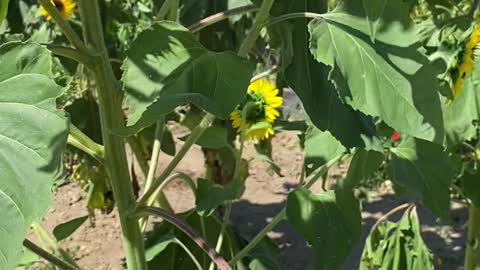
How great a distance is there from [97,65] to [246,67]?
0.63 ft

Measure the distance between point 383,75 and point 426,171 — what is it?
17.4 inches

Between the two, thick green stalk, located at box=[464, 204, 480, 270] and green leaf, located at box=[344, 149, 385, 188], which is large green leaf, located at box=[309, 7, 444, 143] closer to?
green leaf, located at box=[344, 149, 385, 188]

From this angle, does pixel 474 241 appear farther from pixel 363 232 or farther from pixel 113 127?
pixel 363 232

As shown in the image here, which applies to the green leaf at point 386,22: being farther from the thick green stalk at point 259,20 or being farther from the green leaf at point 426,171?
the green leaf at point 426,171

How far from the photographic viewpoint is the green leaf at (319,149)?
1.15m

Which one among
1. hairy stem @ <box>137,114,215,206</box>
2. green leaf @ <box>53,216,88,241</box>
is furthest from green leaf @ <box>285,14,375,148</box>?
green leaf @ <box>53,216,88,241</box>

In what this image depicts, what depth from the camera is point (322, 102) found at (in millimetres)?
940

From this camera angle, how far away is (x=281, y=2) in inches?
38.2

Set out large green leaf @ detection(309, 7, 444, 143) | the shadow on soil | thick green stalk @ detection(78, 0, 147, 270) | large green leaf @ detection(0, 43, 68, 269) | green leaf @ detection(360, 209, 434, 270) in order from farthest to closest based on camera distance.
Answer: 1. the shadow on soil
2. green leaf @ detection(360, 209, 434, 270)
3. thick green stalk @ detection(78, 0, 147, 270)
4. large green leaf @ detection(309, 7, 444, 143)
5. large green leaf @ detection(0, 43, 68, 269)

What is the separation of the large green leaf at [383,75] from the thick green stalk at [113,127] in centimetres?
27

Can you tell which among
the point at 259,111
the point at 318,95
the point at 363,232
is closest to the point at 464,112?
the point at 259,111

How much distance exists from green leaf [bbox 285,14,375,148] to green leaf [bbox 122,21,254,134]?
0.29 ft

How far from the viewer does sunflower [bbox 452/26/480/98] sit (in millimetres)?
1244

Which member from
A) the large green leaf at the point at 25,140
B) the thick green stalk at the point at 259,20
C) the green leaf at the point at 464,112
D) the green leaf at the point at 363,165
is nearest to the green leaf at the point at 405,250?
the green leaf at the point at 464,112
